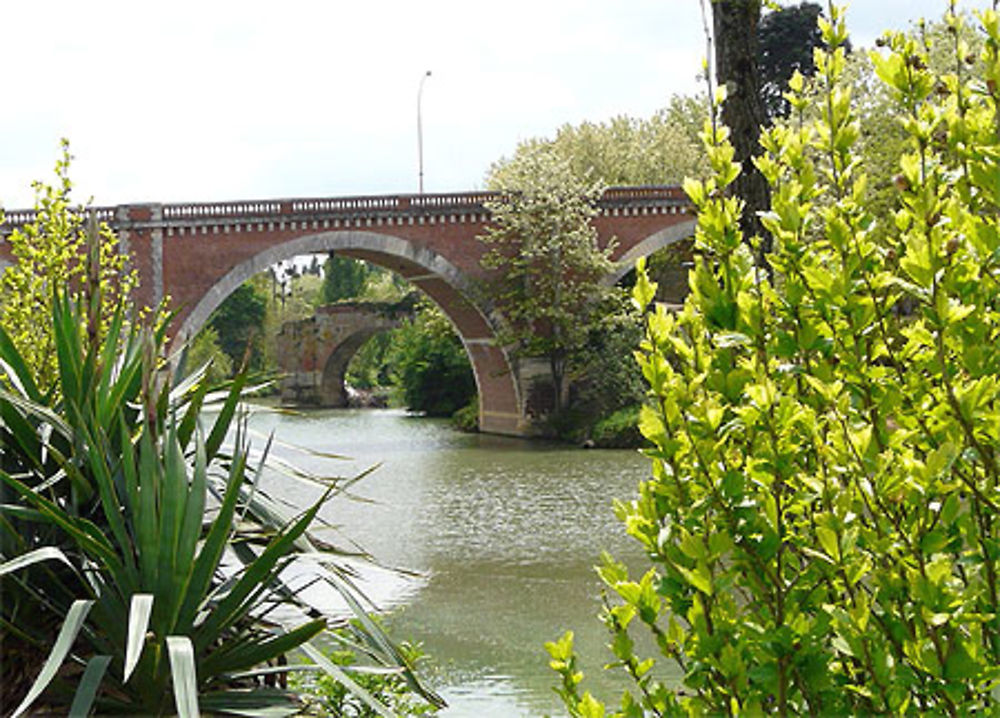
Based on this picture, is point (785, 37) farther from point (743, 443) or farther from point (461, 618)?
point (743, 443)

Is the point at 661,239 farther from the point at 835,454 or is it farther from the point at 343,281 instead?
the point at 343,281

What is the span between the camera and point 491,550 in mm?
12883

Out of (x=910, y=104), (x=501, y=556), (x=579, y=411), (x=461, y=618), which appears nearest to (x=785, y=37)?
(x=579, y=411)

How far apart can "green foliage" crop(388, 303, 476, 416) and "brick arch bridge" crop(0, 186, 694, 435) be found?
17.2 ft

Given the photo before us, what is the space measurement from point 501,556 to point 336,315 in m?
33.3

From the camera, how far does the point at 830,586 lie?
211cm

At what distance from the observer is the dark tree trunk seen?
576 cm

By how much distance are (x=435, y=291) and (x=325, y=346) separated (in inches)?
608

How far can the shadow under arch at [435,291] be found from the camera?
27.5 metres

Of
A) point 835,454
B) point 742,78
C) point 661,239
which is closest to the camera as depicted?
point 835,454

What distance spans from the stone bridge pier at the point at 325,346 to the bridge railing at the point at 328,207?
49.0 feet

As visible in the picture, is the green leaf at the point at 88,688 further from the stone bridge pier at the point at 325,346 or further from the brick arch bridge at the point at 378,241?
the stone bridge pier at the point at 325,346

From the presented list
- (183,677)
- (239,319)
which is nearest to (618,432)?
(183,677)

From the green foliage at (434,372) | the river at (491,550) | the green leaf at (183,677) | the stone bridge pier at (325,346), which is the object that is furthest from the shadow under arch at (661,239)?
the green leaf at (183,677)
